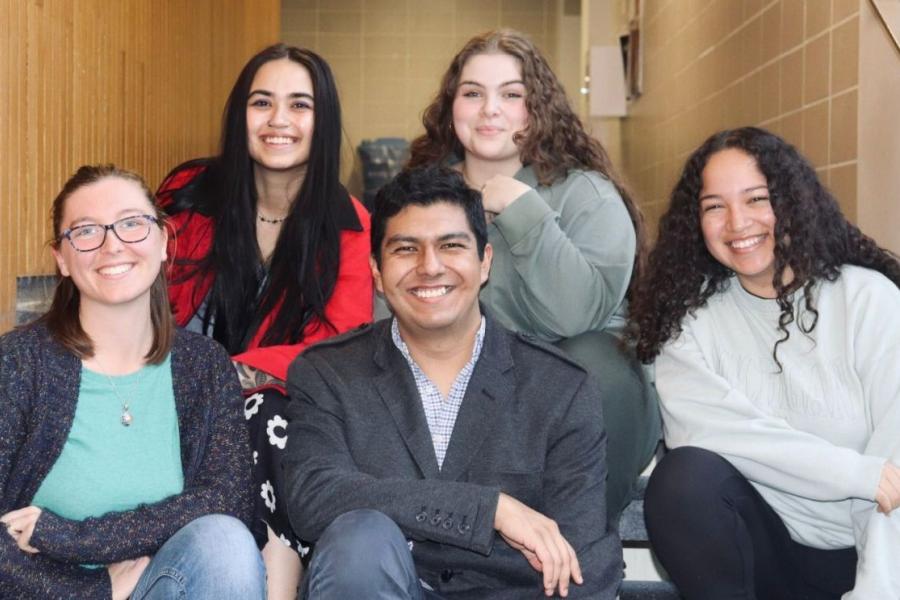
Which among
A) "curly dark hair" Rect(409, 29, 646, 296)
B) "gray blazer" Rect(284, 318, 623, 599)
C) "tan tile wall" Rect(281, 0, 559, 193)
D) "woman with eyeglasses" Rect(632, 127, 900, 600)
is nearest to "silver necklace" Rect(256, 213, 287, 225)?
"curly dark hair" Rect(409, 29, 646, 296)

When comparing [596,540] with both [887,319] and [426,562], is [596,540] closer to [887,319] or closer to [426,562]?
[426,562]

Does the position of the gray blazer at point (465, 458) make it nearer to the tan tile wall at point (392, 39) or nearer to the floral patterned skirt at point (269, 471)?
the floral patterned skirt at point (269, 471)

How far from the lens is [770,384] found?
6.54 feet

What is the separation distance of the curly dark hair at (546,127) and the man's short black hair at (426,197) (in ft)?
1.66

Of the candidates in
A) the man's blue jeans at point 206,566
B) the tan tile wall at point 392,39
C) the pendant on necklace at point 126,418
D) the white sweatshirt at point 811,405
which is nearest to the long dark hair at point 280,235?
the pendant on necklace at point 126,418

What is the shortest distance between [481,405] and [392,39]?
7256 millimetres

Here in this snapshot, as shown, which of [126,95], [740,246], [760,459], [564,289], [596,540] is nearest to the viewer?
[596,540]

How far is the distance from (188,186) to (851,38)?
1.63 meters

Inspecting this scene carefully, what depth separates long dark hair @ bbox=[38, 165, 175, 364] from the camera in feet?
5.91

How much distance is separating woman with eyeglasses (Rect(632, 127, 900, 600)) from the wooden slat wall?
4.78 feet

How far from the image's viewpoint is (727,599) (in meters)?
1.82

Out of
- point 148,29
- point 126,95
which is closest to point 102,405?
point 126,95

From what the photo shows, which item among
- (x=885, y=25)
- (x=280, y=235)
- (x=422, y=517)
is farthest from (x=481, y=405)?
(x=885, y=25)

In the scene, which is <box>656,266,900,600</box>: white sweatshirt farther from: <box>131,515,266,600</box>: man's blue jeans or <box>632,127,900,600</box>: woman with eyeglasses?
<box>131,515,266,600</box>: man's blue jeans
